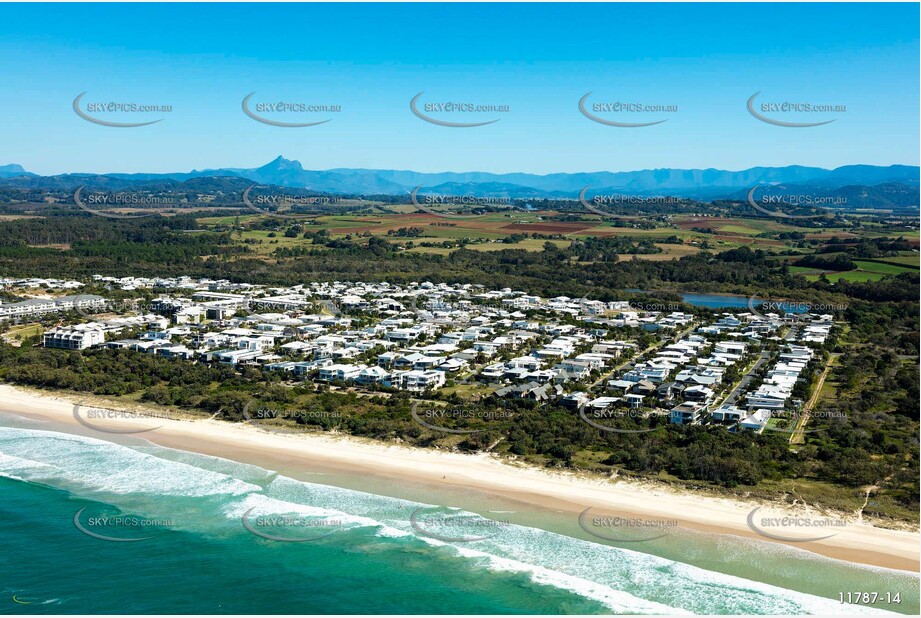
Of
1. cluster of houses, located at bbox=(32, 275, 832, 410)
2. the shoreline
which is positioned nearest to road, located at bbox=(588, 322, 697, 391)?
cluster of houses, located at bbox=(32, 275, 832, 410)

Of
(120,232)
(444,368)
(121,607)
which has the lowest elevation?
(121,607)

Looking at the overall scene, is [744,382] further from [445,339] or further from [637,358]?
[445,339]

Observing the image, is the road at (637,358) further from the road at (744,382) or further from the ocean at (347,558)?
the ocean at (347,558)

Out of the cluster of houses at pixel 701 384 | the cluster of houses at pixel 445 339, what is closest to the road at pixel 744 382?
the cluster of houses at pixel 701 384

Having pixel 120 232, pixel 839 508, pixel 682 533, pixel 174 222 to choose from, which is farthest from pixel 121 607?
pixel 174 222

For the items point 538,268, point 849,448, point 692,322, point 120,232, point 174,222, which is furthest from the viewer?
point 174,222

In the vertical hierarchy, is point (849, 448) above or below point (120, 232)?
below

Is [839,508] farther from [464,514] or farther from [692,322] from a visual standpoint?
[692,322]
